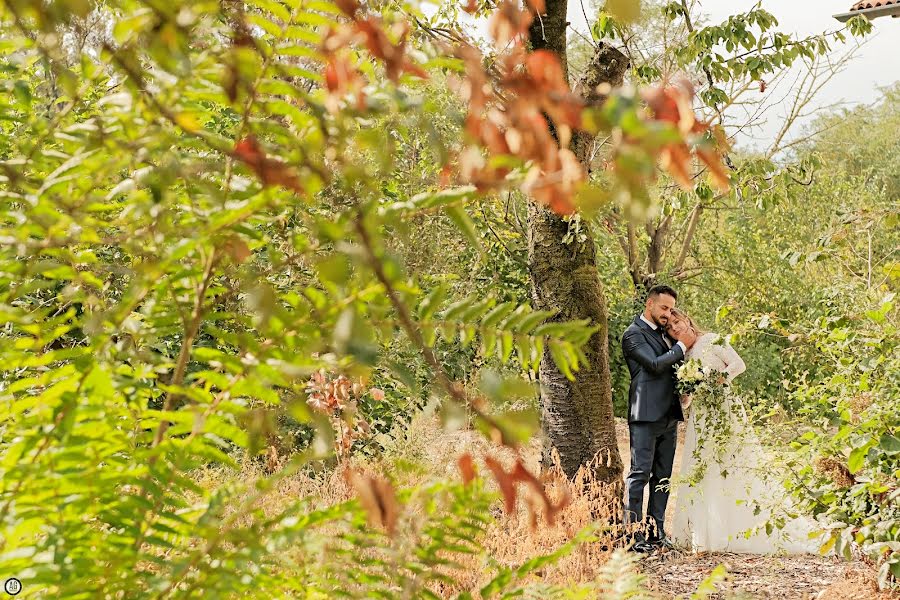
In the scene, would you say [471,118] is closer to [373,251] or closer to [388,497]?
[373,251]

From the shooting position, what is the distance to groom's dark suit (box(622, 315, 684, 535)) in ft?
19.4

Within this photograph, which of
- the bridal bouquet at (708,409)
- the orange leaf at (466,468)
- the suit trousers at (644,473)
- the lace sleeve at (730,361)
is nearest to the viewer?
the orange leaf at (466,468)

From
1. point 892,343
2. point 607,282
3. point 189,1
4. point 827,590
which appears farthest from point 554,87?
point 607,282

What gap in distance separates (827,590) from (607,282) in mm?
7884

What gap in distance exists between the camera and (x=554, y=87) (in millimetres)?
814

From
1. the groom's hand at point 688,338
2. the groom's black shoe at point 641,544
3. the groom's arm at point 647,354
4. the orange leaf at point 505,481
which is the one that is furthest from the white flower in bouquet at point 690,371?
the orange leaf at point 505,481

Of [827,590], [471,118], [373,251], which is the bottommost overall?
[827,590]

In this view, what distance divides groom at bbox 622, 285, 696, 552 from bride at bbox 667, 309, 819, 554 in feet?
0.43

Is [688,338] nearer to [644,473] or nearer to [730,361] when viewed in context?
[730,361]

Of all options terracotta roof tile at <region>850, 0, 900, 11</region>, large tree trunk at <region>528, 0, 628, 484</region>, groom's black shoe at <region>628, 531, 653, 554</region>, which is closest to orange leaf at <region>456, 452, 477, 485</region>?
large tree trunk at <region>528, 0, 628, 484</region>

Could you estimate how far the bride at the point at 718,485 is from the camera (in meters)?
5.91
